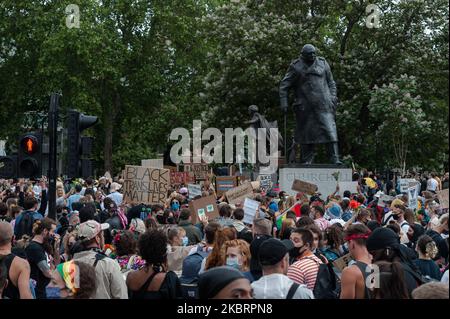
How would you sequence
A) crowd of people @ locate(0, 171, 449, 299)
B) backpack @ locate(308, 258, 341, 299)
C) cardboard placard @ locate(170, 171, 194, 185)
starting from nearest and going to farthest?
crowd of people @ locate(0, 171, 449, 299), backpack @ locate(308, 258, 341, 299), cardboard placard @ locate(170, 171, 194, 185)

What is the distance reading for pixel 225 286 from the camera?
532 centimetres

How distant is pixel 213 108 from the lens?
32.2 meters

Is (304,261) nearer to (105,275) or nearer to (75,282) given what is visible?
(105,275)

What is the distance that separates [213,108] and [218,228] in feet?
77.3

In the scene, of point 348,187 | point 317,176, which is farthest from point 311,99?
point 348,187

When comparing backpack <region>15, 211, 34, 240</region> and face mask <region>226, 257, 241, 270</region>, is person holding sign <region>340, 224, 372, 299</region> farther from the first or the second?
backpack <region>15, 211, 34, 240</region>

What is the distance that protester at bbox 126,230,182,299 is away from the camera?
22.6 ft

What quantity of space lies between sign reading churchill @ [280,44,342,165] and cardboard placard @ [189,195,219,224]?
313 inches

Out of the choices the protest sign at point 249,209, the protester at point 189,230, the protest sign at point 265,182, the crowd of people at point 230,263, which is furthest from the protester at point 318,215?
the protest sign at point 265,182

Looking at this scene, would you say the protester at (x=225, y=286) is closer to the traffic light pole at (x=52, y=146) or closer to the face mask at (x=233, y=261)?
the face mask at (x=233, y=261)

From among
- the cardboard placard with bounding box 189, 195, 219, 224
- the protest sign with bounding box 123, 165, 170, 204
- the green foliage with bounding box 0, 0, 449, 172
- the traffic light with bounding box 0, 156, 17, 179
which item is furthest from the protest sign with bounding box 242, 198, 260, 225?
the green foliage with bounding box 0, 0, 449, 172

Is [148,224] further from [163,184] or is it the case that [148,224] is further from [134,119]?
[134,119]

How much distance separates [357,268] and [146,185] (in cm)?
756
